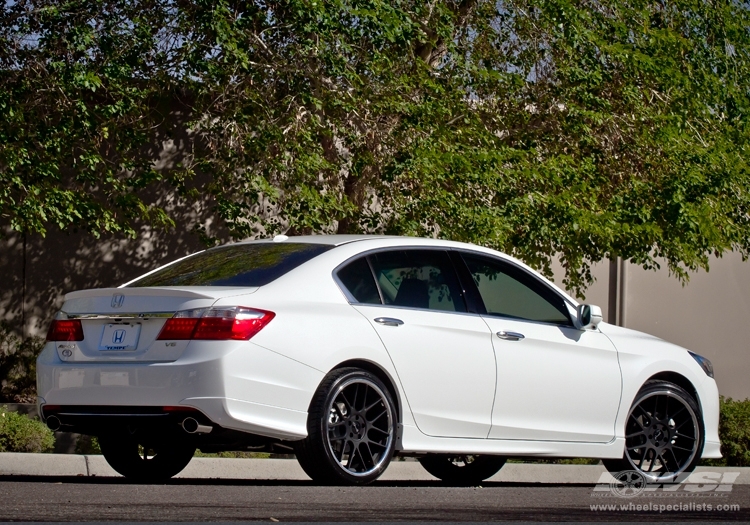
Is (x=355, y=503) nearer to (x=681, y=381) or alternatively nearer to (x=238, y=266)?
(x=238, y=266)

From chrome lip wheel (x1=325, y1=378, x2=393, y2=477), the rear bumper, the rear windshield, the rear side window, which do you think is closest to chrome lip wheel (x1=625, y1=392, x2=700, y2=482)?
chrome lip wheel (x1=325, y1=378, x2=393, y2=477)

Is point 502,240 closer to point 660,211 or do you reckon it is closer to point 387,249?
point 660,211

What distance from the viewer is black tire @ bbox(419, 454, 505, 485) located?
930 centimetres

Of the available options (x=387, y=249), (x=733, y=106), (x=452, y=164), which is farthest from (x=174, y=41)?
(x=733, y=106)

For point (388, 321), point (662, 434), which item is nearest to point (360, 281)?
point (388, 321)

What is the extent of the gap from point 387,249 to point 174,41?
201 inches

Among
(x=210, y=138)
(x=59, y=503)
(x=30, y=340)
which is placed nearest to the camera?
(x=59, y=503)

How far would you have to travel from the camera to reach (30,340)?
1448 cm

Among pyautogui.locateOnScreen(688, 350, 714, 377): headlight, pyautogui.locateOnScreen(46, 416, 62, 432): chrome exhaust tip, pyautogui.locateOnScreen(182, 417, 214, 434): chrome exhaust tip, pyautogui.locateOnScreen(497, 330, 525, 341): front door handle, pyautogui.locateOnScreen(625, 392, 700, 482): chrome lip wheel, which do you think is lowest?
pyautogui.locateOnScreen(625, 392, 700, 482): chrome lip wheel

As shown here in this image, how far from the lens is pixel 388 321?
290 inches

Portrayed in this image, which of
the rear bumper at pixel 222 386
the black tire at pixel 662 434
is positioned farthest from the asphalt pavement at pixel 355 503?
the rear bumper at pixel 222 386

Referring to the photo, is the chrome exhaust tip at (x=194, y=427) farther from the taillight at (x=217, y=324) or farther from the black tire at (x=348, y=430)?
the black tire at (x=348, y=430)

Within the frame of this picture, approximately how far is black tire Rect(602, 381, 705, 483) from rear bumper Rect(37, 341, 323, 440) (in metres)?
2.78

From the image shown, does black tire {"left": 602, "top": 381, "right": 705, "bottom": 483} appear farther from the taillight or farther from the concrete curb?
the taillight
